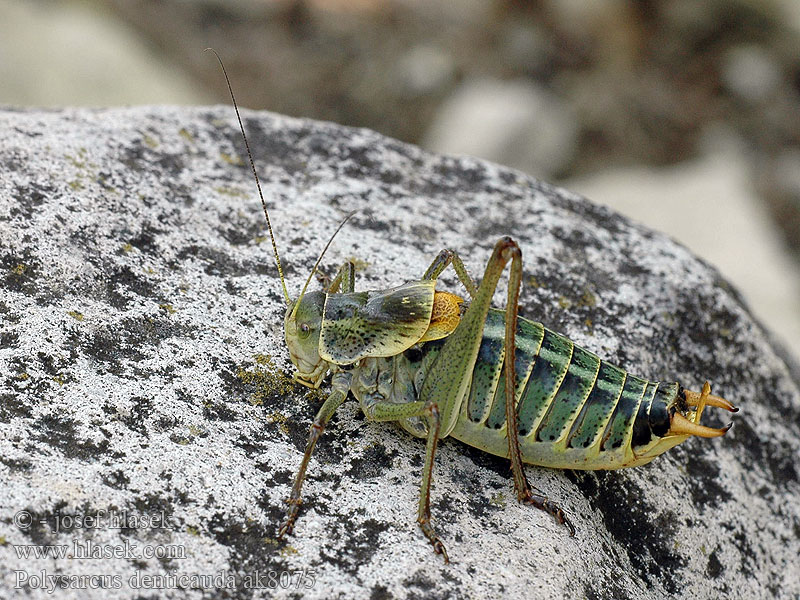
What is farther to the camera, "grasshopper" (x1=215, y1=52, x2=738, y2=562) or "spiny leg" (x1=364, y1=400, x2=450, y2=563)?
"grasshopper" (x1=215, y1=52, x2=738, y2=562)

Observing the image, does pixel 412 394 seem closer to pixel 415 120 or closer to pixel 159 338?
pixel 159 338

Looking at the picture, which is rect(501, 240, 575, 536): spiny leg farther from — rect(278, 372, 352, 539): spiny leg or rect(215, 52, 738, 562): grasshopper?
rect(278, 372, 352, 539): spiny leg

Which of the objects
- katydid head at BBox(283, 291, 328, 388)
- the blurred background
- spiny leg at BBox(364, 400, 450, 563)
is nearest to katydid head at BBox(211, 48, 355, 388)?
katydid head at BBox(283, 291, 328, 388)

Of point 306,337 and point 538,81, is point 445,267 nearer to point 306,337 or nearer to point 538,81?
point 306,337

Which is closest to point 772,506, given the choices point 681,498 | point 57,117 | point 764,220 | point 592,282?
point 681,498

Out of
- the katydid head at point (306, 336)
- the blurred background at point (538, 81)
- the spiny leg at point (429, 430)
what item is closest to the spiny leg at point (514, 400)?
the spiny leg at point (429, 430)
